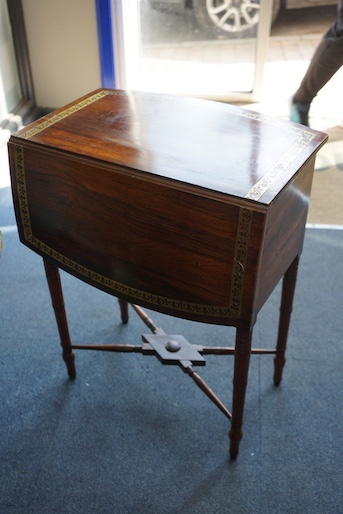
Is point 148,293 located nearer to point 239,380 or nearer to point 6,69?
point 239,380

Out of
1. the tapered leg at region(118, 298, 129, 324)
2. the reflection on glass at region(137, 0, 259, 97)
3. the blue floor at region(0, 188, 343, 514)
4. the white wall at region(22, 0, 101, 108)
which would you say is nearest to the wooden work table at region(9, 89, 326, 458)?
the blue floor at region(0, 188, 343, 514)

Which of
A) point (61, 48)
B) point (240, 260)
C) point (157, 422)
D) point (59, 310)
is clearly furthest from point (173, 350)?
point (61, 48)

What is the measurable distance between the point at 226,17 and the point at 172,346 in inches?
115

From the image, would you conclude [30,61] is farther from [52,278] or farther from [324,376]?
[324,376]

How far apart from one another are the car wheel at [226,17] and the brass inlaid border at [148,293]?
2790mm

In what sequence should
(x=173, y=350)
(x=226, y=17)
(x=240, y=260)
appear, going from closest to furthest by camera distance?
(x=240, y=260)
(x=173, y=350)
(x=226, y=17)

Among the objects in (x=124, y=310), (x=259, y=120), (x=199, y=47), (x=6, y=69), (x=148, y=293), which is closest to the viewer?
(x=148, y=293)

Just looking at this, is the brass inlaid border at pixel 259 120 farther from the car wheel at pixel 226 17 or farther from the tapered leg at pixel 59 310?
the car wheel at pixel 226 17

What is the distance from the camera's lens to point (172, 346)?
165 cm

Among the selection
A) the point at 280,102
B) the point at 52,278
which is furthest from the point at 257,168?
the point at 280,102

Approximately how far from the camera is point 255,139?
4.47ft

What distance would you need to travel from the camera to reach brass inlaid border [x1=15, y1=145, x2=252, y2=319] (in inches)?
45.6

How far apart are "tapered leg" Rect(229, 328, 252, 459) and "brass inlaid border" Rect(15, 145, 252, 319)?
0.30ft

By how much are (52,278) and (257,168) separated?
2.28 ft
